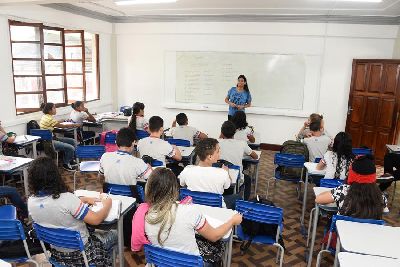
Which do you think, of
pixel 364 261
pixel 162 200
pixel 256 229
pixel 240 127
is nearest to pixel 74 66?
pixel 240 127

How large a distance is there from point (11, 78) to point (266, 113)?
5.17 metres

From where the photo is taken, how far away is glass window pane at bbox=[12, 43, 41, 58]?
580cm

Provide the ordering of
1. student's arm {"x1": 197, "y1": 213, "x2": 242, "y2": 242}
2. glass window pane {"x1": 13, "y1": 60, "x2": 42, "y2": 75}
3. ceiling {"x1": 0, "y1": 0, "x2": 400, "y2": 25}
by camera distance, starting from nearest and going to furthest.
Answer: student's arm {"x1": 197, "y1": 213, "x2": 242, "y2": 242}, ceiling {"x1": 0, "y1": 0, "x2": 400, "y2": 25}, glass window pane {"x1": 13, "y1": 60, "x2": 42, "y2": 75}

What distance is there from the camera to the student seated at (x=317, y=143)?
14.7 ft

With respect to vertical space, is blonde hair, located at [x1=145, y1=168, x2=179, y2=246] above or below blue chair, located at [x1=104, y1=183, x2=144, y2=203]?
above

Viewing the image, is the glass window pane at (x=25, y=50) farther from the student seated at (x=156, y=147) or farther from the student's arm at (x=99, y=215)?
the student's arm at (x=99, y=215)

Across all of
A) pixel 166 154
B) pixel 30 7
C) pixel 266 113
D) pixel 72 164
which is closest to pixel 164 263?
pixel 166 154

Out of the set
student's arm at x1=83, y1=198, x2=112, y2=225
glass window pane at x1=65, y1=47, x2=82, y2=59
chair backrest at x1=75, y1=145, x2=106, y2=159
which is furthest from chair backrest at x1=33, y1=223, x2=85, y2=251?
glass window pane at x1=65, y1=47, x2=82, y2=59

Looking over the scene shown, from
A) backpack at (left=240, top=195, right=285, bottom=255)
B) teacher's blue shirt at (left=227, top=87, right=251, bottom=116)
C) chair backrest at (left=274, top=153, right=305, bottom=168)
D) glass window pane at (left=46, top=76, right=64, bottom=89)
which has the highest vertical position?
glass window pane at (left=46, top=76, right=64, bottom=89)

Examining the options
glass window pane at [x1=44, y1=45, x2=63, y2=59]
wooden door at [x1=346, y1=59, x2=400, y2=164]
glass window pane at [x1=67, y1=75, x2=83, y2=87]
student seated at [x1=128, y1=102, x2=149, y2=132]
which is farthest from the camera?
glass window pane at [x1=67, y1=75, x2=83, y2=87]

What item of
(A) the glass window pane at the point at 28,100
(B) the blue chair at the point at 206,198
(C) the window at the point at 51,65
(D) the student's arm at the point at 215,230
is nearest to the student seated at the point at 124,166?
(B) the blue chair at the point at 206,198

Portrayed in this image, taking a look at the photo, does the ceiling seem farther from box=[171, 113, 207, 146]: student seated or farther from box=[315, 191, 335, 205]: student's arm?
box=[315, 191, 335, 205]: student's arm

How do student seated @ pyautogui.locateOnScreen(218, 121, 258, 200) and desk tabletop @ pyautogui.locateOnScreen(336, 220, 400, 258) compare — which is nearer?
desk tabletop @ pyautogui.locateOnScreen(336, 220, 400, 258)

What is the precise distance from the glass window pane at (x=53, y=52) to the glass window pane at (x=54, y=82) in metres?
0.42
